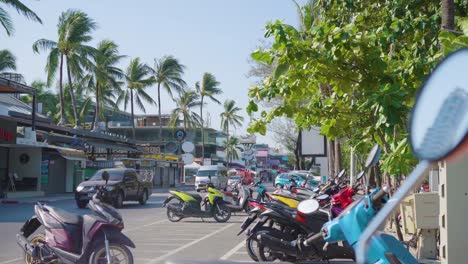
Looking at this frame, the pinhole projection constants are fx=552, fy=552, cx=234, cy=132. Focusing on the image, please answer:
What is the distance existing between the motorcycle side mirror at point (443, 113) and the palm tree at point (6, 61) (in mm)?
46151

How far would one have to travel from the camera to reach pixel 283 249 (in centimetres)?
772

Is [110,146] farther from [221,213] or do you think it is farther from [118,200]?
[221,213]

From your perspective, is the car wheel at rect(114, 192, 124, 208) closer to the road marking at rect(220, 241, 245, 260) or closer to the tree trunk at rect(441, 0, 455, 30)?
the road marking at rect(220, 241, 245, 260)

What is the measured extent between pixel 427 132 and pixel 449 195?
182 inches

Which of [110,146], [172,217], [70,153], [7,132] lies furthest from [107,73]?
[172,217]

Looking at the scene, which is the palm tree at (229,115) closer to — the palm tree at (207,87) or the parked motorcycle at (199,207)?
the palm tree at (207,87)

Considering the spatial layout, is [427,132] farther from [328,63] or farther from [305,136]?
[305,136]

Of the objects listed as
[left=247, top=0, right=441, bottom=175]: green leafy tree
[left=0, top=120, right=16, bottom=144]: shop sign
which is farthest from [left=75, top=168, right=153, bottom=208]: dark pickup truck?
[left=247, top=0, right=441, bottom=175]: green leafy tree

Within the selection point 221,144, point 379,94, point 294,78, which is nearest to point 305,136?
point 294,78

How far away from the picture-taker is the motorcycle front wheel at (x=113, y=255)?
6.89 meters

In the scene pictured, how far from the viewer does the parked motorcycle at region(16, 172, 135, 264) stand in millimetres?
6934

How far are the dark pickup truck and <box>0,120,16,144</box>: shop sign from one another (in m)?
7.81

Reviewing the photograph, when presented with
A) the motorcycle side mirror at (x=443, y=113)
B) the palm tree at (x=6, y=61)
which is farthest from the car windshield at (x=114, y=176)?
the palm tree at (x=6, y=61)

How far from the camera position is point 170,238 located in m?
12.3
